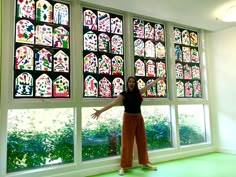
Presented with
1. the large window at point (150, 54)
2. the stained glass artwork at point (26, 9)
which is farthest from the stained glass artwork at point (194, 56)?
the stained glass artwork at point (26, 9)

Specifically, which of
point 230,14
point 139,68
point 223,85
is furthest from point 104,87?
point 223,85

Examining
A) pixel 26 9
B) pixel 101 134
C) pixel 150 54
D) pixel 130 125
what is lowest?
pixel 101 134

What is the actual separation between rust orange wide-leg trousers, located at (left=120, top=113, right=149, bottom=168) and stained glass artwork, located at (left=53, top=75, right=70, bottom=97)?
1012 millimetres

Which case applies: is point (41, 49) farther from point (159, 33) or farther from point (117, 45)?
point (159, 33)

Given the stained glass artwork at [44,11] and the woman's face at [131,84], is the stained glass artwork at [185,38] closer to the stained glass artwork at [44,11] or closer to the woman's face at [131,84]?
the woman's face at [131,84]

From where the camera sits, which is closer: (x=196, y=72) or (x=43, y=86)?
(x=43, y=86)

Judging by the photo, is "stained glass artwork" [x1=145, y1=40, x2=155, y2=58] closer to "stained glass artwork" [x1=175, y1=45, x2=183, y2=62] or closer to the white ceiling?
the white ceiling

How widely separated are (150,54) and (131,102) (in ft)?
3.89

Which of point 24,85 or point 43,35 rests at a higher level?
point 43,35

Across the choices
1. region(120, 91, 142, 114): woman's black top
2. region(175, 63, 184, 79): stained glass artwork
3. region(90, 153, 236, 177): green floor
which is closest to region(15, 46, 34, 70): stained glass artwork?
region(120, 91, 142, 114): woman's black top

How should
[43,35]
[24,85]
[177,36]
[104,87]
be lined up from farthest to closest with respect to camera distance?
1. [177,36]
2. [104,87]
3. [43,35]
4. [24,85]

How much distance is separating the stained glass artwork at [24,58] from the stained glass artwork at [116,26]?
4.83ft

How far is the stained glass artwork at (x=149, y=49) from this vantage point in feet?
13.7

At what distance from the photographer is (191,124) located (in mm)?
4668
